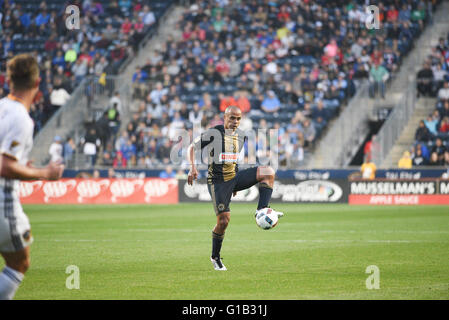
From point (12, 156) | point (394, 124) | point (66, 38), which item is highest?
point (66, 38)

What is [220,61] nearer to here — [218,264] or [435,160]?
[435,160]

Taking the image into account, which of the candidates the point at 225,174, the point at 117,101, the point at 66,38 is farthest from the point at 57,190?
the point at 225,174

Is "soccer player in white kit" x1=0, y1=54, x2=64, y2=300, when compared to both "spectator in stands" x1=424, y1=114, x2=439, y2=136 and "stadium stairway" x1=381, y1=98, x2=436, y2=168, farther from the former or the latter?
"spectator in stands" x1=424, y1=114, x2=439, y2=136

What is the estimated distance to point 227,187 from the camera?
12141mm

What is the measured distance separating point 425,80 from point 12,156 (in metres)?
28.8

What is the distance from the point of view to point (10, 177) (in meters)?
6.72

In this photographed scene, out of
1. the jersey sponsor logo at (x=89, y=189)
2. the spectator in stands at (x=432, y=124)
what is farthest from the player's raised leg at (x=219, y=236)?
the spectator in stands at (x=432, y=124)

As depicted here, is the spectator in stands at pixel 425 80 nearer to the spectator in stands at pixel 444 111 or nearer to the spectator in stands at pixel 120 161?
the spectator in stands at pixel 444 111

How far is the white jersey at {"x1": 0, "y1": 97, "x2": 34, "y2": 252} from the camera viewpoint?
6707 mm

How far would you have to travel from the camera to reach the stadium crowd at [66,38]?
37.1 meters

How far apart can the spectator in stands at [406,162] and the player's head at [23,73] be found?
25.4 m

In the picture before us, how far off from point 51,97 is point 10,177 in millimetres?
30852

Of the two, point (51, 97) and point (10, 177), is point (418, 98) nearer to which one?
point (51, 97)
